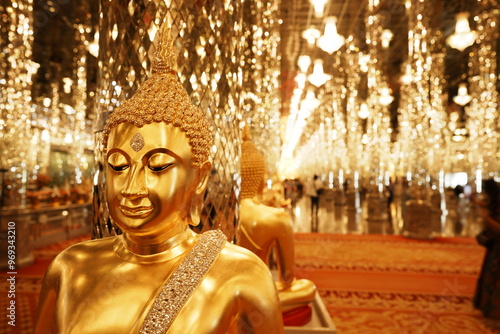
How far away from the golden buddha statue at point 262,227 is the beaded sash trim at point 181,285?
1330 millimetres

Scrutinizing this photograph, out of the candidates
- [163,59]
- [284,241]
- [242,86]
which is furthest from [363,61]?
[163,59]

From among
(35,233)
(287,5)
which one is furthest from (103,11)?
(287,5)

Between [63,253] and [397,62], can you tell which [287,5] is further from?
[63,253]

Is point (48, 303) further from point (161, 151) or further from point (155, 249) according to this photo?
point (161, 151)

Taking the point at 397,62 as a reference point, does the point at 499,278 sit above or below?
below

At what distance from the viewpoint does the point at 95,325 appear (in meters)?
0.78

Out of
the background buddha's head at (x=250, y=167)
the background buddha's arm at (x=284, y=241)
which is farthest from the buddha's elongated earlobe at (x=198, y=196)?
the background buddha's arm at (x=284, y=241)

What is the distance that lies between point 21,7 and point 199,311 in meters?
5.93

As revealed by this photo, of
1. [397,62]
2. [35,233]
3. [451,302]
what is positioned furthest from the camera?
[397,62]

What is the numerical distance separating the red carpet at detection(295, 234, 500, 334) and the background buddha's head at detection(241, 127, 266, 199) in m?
1.68

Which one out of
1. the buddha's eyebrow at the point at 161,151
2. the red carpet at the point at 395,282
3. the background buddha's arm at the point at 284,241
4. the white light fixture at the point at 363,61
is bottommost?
the red carpet at the point at 395,282

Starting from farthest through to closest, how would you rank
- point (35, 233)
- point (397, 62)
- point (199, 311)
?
point (397, 62) < point (35, 233) < point (199, 311)

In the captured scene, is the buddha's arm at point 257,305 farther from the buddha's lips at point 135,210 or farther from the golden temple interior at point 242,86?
the golden temple interior at point 242,86

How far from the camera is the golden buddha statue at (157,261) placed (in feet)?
2.54
